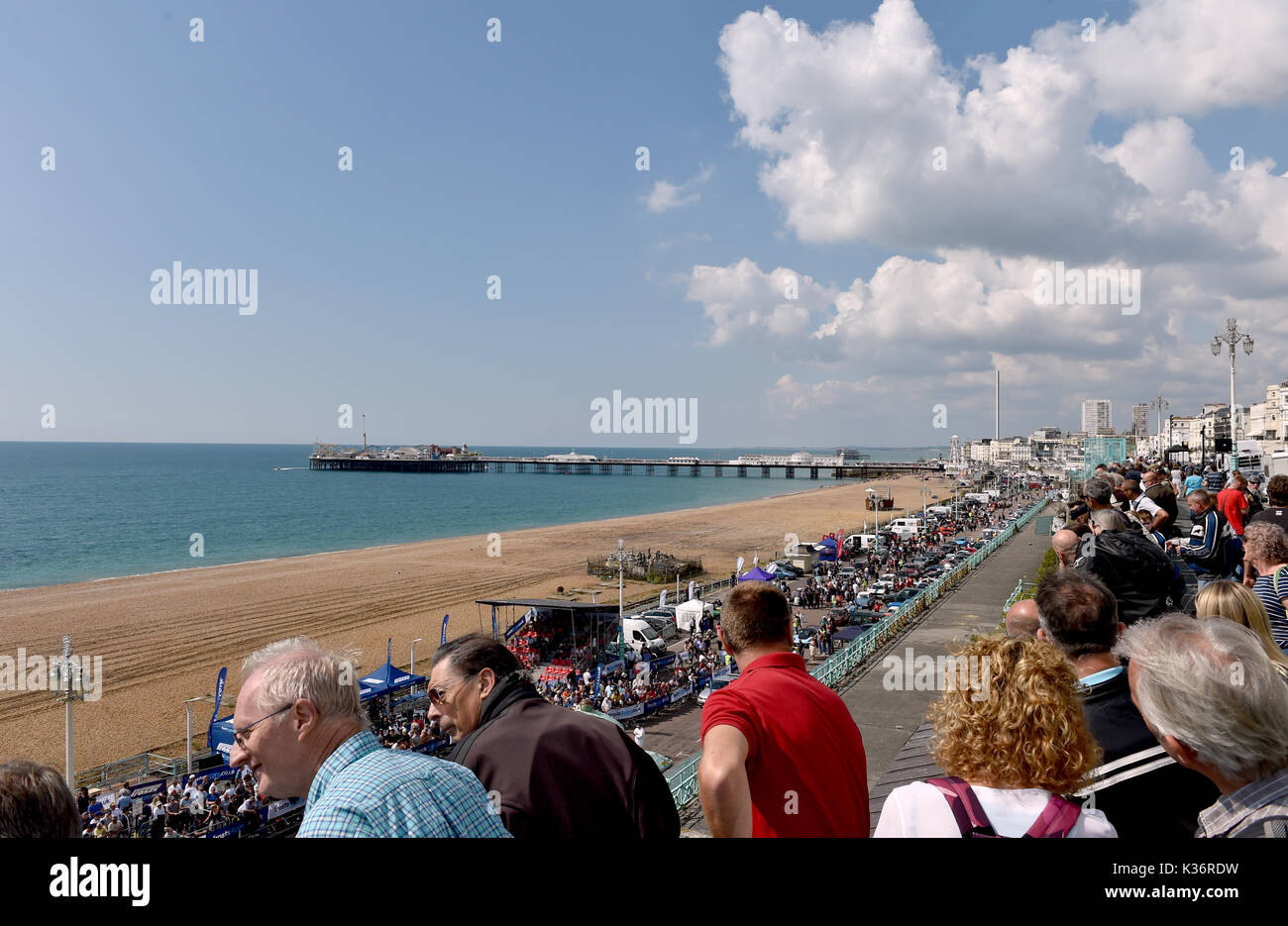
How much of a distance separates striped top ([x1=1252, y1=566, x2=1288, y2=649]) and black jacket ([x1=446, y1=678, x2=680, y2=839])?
13.2ft

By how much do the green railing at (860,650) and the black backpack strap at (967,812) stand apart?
5.39m

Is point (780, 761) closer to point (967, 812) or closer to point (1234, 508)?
point (967, 812)

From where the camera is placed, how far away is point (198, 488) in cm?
11681

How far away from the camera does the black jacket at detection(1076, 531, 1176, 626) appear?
15.7 ft

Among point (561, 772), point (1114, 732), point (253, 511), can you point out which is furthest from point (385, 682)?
point (253, 511)

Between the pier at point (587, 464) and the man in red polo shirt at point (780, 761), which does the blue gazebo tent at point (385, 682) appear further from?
the pier at point (587, 464)

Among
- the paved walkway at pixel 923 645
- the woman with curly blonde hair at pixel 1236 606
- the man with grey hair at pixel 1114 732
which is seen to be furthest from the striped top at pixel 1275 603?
the paved walkway at pixel 923 645

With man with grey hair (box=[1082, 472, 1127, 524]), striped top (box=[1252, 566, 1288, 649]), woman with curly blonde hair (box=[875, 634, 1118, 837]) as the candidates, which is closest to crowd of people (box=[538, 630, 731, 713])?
man with grey hair (box=[1082, 472, 1127, 524])

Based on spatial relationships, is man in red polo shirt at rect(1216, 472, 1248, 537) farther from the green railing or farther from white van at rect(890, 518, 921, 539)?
white van at rect(890, 518, 921, 539)

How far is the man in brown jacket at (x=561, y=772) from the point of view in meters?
2.45

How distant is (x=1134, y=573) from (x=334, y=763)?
4.93 m
